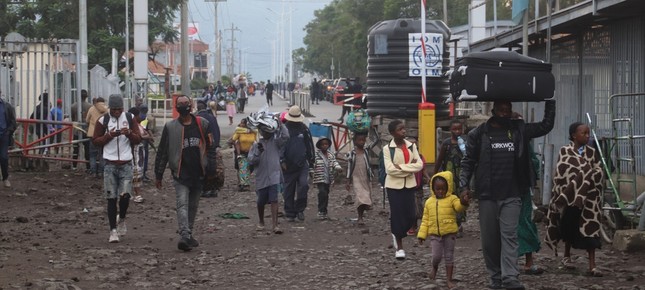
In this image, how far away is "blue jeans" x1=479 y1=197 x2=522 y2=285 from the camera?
975 centimetres

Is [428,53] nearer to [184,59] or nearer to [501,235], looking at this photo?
[501,235]

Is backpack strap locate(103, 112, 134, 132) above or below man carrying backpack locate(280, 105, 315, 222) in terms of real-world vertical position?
above

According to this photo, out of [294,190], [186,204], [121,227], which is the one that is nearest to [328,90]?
[294,190]

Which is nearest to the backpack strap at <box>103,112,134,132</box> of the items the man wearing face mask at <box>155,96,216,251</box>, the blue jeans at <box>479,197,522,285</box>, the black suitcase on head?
the man wearing face mask at <box>155,96,216,251</box>

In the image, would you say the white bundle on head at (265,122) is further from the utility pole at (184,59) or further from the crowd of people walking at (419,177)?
the utility pole at (184,59)

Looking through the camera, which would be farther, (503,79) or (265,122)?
(265,122)

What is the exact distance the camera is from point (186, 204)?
13.0 meters

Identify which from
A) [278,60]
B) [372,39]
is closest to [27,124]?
[372,39]

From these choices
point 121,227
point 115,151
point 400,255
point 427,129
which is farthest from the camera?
point 427,129

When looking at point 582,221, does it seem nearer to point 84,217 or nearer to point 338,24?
point 84,217

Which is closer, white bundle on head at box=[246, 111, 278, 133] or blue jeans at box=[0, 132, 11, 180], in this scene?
white bundle on head at box=[246, 111, 278, 133]

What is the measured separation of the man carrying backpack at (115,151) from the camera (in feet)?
43.9

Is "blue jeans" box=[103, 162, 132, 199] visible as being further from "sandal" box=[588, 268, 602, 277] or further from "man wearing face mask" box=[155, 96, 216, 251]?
"sandal" box=[588, 268, 602, 277]

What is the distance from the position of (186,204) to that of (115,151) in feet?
3.90
